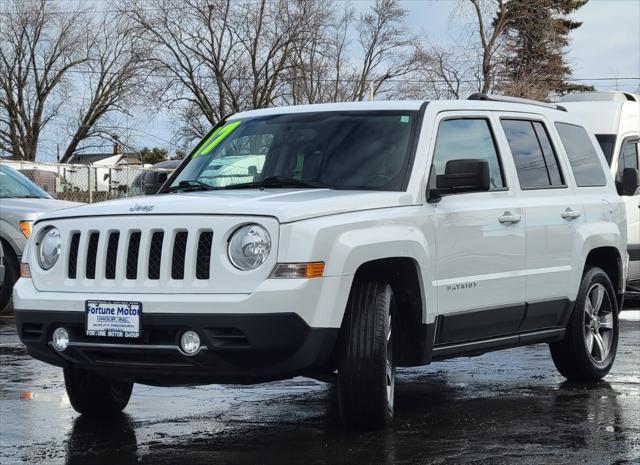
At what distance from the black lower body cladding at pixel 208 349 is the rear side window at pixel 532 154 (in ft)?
7.69

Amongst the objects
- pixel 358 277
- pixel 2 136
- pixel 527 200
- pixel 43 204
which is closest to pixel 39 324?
pixel 358 277

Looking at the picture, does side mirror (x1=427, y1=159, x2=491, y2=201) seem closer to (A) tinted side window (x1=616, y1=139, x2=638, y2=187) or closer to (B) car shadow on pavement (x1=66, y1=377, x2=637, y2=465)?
(B) car shadow on pavement (x1=66, y1=377, x2=637, y2=465)

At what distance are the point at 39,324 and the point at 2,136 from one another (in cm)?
5655

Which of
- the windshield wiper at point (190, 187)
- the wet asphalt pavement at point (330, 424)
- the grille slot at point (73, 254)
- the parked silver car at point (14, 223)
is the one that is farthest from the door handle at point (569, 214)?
the parked silver car at point (14, 223)

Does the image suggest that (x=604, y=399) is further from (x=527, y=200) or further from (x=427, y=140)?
(x=427, y=140)

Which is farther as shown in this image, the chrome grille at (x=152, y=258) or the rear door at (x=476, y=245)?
the rear door at (x=476, y=245)

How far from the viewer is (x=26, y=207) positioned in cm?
1375

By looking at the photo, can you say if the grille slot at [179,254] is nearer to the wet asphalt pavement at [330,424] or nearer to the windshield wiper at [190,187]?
the wet asphalt pavement at [330,424]

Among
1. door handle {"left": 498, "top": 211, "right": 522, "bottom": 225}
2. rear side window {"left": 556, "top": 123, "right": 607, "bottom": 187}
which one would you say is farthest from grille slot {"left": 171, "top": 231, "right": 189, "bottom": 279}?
rear side window {"left": 556, "top": 123, "right": 607, "bottom": 187}

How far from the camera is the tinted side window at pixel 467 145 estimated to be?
7344 mm

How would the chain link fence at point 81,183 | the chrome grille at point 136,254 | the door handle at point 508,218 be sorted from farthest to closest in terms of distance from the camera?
the chain link fence at point 81,183, the door handle at point 508,218, the chrome grille at point 136,254

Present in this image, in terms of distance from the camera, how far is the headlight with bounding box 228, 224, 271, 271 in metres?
6.03

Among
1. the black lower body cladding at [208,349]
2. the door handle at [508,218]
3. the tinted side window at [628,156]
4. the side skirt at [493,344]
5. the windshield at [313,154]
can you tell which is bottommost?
the side skirt at [493,344]

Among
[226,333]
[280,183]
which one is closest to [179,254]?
[226,333]
